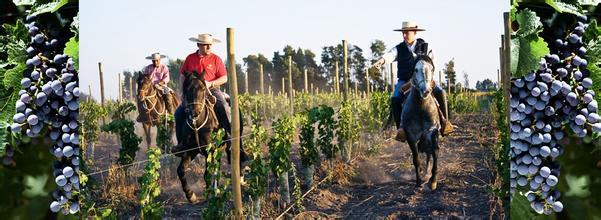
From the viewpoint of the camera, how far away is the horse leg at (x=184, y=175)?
624cm

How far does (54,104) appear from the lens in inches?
177

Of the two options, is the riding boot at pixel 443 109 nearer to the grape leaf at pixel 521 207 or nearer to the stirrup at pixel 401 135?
the stirrup at pixel 401 135

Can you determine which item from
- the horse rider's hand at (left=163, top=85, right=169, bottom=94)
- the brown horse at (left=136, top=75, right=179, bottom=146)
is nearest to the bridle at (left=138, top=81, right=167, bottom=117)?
the brown horse at (left=136, top=75, right=179, bottom=146)

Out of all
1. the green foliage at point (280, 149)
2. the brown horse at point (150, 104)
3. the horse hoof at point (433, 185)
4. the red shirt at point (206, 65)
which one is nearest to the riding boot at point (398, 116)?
the horse hoof at point (433, 185)

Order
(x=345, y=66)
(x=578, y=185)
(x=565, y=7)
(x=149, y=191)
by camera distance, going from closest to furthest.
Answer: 1. (x=565, y=7)
2. (x=578, y=185)
3. (x=149, y=191)
4. (x=345, y=66)

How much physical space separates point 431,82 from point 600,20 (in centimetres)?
177

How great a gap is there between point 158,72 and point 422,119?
247 centimetres

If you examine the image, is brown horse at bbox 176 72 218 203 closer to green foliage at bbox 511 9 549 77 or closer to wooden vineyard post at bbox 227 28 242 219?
wooden vineyard post at bbox 227 28 242 219

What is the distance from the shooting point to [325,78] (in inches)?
285

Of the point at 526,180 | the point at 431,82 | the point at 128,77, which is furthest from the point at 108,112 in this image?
the point at 526,180

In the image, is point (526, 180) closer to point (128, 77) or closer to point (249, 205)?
point (249, 205)

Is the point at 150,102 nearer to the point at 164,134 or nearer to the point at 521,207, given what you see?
the point at 164,134

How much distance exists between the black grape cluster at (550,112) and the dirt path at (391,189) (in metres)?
1.27

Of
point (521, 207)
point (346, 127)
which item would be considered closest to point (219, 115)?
point (346, 127)
